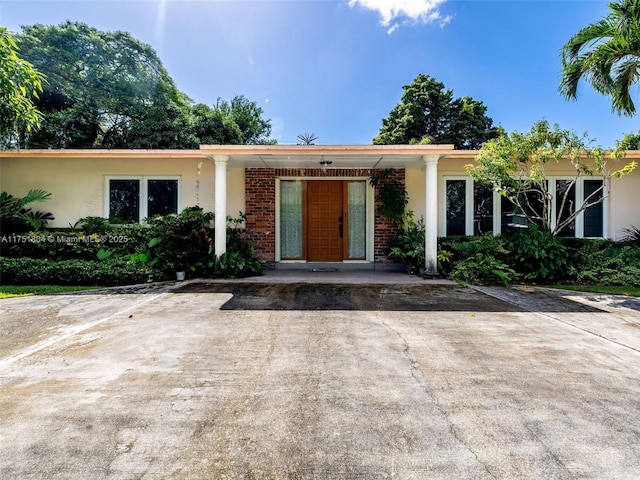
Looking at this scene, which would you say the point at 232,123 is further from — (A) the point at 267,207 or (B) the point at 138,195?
(A) the point at 267,207

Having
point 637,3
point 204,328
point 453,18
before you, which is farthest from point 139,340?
point 453,18

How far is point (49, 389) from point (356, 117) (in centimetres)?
2157

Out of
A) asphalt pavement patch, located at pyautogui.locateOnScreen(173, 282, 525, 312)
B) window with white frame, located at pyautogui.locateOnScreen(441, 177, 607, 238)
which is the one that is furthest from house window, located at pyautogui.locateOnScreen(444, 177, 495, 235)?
asphalt pavement patch, located at pyautogui.locateOnScreen(173, 282, 525, 312)

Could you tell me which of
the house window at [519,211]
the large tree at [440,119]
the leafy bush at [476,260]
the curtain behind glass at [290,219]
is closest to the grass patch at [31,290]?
the curtain behind glass at [290,219]

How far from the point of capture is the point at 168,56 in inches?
830

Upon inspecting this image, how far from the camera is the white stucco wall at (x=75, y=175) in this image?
9047 millimetres

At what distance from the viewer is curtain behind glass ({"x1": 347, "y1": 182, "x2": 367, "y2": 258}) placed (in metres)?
9.34

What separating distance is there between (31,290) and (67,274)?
70cm

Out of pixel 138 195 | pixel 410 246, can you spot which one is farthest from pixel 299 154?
pixel 138 195

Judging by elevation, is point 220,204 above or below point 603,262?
above

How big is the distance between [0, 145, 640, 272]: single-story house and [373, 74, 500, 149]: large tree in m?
14.8

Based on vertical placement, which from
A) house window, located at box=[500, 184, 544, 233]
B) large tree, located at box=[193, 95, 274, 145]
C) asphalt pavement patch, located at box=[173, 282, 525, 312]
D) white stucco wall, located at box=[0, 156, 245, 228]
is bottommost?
asphalt pavement patch, located at box=[173, 282, 525, 312]

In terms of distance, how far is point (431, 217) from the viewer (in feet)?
25.0

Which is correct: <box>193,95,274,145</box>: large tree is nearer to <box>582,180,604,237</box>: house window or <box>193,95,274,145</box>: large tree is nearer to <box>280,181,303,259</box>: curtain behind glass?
<box>280,181,303,259</box>: curtain behind glass
